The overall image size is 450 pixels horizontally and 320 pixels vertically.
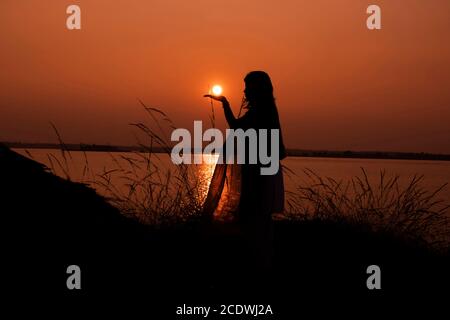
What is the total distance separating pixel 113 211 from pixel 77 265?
4.25 ft

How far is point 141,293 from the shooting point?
4.77m

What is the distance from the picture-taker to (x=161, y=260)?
5.47m

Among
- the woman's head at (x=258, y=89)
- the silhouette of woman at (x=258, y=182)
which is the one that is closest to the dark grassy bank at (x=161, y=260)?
the silhouette of woman at (x=258, y=182)

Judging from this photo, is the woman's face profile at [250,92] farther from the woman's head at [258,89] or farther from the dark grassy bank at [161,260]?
the dark grassy bank at [161,260]

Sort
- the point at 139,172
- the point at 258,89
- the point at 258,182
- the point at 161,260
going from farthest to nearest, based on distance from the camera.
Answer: the point at 139,172 → the point at 161,260 → the point at 258,182 → the point at 258,89

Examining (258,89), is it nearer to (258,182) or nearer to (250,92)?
(250,92)

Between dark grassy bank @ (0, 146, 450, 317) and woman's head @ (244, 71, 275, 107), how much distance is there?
4.60 feet

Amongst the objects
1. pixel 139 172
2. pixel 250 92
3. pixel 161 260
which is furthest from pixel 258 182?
pixel 139 172

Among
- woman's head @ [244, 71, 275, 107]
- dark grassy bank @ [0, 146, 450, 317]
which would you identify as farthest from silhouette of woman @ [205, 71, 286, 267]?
dark grassy bank @ [0, 146, 450, 317]

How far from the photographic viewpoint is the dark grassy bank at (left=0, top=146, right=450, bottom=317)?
482 centimetres

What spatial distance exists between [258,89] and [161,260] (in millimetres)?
2080

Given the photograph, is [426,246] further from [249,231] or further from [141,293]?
[141,293]

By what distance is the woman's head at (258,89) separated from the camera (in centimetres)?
497
